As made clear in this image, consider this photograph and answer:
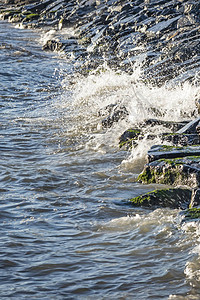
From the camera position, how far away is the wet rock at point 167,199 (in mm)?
6754

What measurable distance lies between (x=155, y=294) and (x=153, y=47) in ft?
52.2

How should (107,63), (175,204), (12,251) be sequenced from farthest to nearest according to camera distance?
(107,63)
(175,204)
(12,251)

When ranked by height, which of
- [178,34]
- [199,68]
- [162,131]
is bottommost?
[162,131]

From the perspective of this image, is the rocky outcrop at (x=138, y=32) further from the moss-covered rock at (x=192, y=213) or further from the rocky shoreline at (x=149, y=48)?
the moss-covered rock at (x=192, y=213)

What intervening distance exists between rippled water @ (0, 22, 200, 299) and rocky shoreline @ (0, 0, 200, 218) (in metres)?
0.35

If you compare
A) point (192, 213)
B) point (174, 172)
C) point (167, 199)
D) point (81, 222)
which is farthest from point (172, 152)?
point (81, 222)

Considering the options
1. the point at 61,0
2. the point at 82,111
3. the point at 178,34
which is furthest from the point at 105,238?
the point at 61,0

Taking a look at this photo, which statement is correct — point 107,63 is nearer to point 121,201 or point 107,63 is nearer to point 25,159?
point 25,159

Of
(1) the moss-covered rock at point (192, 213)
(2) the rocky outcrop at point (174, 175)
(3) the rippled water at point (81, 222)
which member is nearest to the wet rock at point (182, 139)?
(2) the rocky outcrop at point (174, 175)

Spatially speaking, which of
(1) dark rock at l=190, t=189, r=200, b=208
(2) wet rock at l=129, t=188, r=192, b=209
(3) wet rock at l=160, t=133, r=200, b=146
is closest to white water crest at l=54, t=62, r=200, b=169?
(3) wet rock at l=160, t=133, r=200, b=146

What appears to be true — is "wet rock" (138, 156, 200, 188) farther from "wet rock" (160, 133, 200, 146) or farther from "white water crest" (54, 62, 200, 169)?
"wet rock" (160, 133, 200, 146)

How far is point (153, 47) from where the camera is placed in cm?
1967

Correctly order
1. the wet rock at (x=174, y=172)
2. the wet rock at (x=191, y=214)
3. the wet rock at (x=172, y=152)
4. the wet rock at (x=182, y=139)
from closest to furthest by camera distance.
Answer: the wet rock at (x=191, y=214), the wet rock at (x=174, y=172), the wet rock at (x=172, y=152), the wet rock at (x=182, y=139)

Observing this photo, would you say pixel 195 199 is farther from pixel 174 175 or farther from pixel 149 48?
pixel 149 48
